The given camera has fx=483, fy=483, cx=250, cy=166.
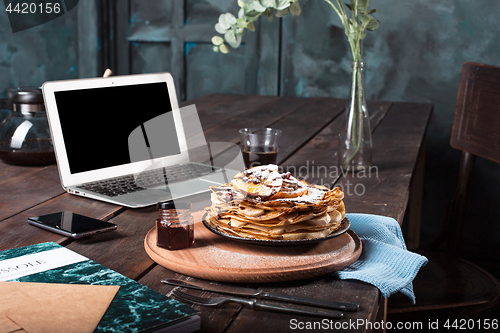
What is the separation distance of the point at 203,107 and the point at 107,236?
4.91ft


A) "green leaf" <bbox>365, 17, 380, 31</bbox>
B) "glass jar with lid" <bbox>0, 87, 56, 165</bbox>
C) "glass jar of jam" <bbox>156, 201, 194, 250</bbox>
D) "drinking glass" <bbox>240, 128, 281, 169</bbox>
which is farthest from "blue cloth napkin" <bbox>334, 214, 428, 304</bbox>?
"glass jar with lid" <bbox>0, 87, 56, 165</bbox>

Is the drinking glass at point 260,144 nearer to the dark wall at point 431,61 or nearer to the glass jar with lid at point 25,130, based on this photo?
the glass jar with lid at point 25,130

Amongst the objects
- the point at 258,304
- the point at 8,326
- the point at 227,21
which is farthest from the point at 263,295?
the point at 227,21

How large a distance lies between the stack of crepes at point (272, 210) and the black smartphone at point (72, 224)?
19 cm

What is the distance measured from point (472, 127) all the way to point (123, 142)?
1.06 m

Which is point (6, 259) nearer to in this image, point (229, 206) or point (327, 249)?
point (229, 206)

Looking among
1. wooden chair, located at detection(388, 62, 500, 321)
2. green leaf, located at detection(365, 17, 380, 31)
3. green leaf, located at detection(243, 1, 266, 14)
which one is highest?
green leaf, located at detection(243, 1, 266, 14)

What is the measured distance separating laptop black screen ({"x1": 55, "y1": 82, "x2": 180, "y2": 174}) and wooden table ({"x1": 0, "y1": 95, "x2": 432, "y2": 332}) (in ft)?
0.35

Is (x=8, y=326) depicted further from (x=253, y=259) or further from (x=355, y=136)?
(x=355, y=136)

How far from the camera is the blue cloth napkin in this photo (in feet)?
2.12

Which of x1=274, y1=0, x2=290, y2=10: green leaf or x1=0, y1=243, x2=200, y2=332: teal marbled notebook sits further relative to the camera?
x1=274, y1=0, x2=290, y2=10: green leaf

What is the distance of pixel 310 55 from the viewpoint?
9.53 ft

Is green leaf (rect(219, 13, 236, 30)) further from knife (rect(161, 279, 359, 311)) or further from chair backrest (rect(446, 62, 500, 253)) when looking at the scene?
knife (rect(161, 279, 359, 311))

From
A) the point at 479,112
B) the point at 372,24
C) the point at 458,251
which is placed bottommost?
→ the point at 458,251
